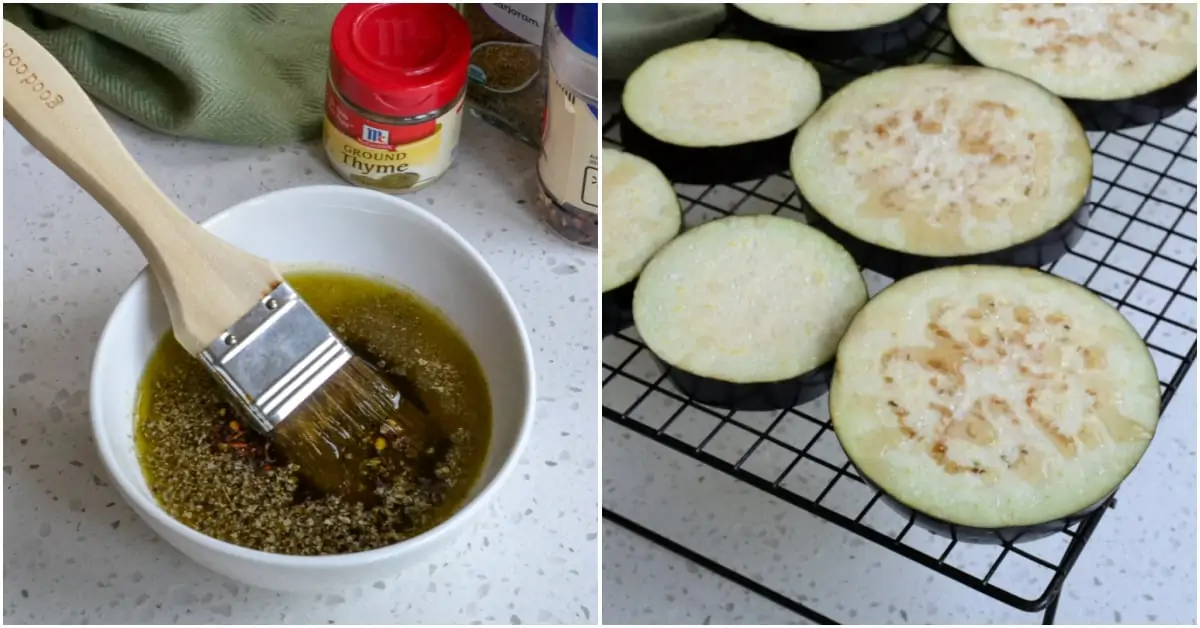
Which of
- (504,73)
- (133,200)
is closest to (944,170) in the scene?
(504,73)

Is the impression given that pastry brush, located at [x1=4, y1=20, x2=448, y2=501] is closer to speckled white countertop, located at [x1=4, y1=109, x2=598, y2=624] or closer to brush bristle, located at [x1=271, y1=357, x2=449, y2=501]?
brush bristle, located at [x1=271, y1=357, x2=449, y2=501]

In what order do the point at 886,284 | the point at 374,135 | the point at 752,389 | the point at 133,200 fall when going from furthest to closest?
the point at 886,284 < the point at 374,135 < the point at 752,389 < the point at 133,200

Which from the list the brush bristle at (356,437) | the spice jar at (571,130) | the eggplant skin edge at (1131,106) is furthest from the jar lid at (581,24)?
the eggplant skin edge at (1131,106)

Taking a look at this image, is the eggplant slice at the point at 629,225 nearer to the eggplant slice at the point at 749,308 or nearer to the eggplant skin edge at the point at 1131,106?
the eggplant slice at the point at 749,308

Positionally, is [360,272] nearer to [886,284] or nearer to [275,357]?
[275,357]

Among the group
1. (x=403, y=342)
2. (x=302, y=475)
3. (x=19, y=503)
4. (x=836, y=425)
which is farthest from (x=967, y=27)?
(x=19, y=503)

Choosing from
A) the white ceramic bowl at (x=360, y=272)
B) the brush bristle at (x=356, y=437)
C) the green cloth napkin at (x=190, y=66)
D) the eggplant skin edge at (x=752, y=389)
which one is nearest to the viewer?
the white ceramic bowl at (x=360, y=272)
